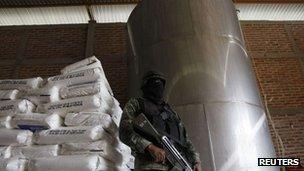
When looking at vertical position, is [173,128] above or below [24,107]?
below

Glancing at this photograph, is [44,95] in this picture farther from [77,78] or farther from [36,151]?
[36,151]

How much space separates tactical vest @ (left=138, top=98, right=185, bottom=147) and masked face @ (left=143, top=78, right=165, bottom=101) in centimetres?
5

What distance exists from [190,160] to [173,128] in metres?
0.31

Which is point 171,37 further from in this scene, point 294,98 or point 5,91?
point 294,98

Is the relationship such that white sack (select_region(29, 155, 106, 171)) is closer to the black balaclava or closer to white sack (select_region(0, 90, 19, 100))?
the black balaclava

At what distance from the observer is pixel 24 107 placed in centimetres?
297

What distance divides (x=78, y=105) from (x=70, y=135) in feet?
1.08

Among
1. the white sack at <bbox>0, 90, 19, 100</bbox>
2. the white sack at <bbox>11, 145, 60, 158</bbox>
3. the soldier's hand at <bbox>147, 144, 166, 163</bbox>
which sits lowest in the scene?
the soldier's hand at <bbox>147, 144, 166, 163</bbox>

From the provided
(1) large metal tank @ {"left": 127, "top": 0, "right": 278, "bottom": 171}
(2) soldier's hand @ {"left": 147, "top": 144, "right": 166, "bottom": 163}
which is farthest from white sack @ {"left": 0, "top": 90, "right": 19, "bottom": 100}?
(2) soldier's hand @ {"left": 147, "top": 144, "right": 166, "bottom": 163}

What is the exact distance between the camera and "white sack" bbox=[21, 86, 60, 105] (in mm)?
2998

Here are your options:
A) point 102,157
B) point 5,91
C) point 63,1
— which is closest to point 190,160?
point 102,157

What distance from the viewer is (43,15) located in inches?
247

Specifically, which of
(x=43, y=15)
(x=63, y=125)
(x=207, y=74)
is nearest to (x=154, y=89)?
(x=63, y=125)

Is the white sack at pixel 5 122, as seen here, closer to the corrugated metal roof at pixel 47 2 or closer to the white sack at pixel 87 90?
the white sack at pixel 87 90
